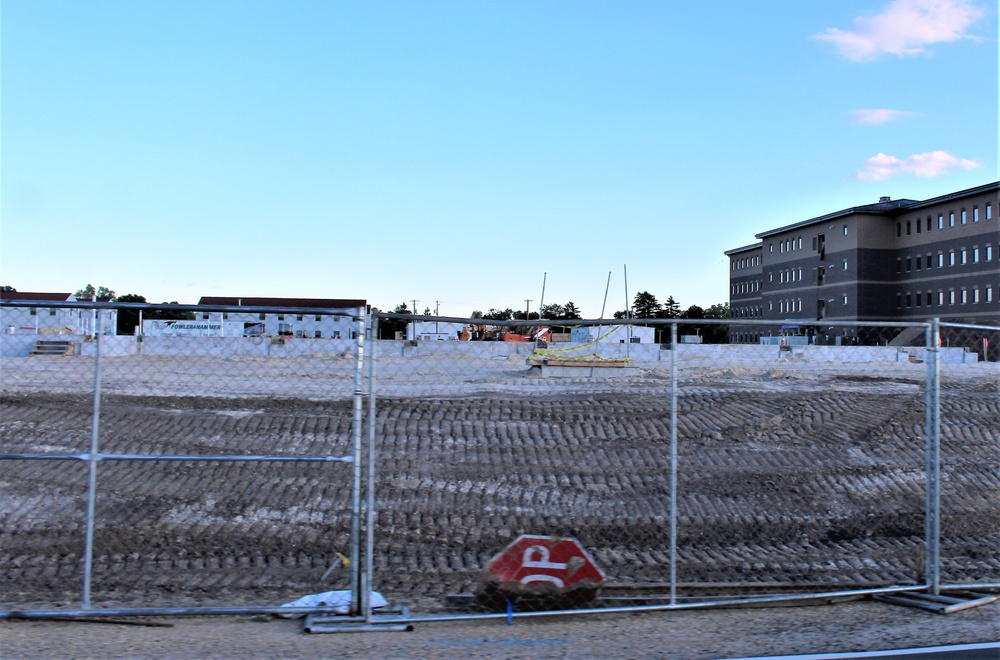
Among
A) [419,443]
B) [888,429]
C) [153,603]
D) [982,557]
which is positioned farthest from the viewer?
[888,429]

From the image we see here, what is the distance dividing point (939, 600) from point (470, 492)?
6.51 m

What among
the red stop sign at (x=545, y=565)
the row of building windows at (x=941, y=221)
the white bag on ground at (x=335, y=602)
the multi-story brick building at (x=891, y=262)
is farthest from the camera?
the multi-story brick building at (x=891, y=262)

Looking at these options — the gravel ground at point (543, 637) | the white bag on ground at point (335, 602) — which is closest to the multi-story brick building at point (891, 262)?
the gravel ground at point (543, 637)

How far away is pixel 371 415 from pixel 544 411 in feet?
39.5

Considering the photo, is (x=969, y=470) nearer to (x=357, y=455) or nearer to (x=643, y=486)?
(x=643, y=486)

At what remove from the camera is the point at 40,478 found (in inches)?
448

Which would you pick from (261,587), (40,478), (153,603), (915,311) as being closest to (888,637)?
(261,587)

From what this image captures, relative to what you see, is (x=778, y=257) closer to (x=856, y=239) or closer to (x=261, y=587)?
(x=856, y=239)

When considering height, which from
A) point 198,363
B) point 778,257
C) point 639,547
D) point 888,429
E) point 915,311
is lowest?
point 639,547

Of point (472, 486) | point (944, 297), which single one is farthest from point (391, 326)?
point (944, 297)

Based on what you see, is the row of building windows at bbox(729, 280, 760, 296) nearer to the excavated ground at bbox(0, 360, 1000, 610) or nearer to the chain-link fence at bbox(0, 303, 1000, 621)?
the chain-link fence at bbox(0, 303, 1000, 621)

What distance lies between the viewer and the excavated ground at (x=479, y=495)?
868cm

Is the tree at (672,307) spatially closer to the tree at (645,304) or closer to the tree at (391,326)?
the tree at (645,304)

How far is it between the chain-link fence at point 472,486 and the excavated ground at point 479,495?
0.16 ft
